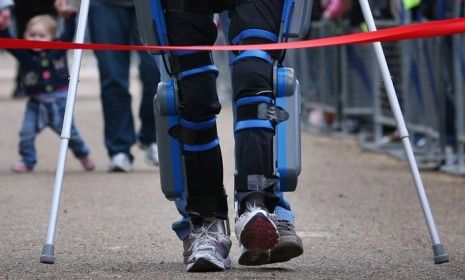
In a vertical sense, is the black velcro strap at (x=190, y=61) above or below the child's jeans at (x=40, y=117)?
below

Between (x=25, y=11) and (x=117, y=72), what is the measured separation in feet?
30.2

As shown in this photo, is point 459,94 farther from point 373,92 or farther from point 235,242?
point 235,242

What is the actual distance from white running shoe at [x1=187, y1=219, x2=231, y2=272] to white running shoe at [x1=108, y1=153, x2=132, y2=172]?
185 inches

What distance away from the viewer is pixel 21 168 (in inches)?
416

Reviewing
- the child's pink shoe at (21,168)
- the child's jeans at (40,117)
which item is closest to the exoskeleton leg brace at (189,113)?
the child's pink shoe at (21,168)

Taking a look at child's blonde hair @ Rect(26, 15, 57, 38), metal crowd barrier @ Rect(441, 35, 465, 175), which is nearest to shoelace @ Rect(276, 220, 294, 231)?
metal crowd barrier @ Rect(441, 35, 465, 175)

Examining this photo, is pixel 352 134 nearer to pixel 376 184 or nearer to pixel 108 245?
pixel 376 184

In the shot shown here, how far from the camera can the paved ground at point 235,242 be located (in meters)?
5.71

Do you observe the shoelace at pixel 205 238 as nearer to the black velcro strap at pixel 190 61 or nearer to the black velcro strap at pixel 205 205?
the black velcro strap at pixel 205 205

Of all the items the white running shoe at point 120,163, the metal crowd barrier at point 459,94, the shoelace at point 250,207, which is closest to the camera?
the shoelace at point 250,207

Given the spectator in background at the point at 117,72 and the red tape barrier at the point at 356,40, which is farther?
the spectator in background at the point at 117,72

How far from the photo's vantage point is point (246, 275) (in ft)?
18.0

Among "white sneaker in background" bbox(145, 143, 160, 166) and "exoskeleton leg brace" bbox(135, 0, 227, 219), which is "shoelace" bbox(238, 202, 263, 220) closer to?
"exoskeleton leg brace" bbox(135, 0, 227, 219)

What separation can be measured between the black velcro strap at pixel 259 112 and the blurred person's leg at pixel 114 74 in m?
4.95
